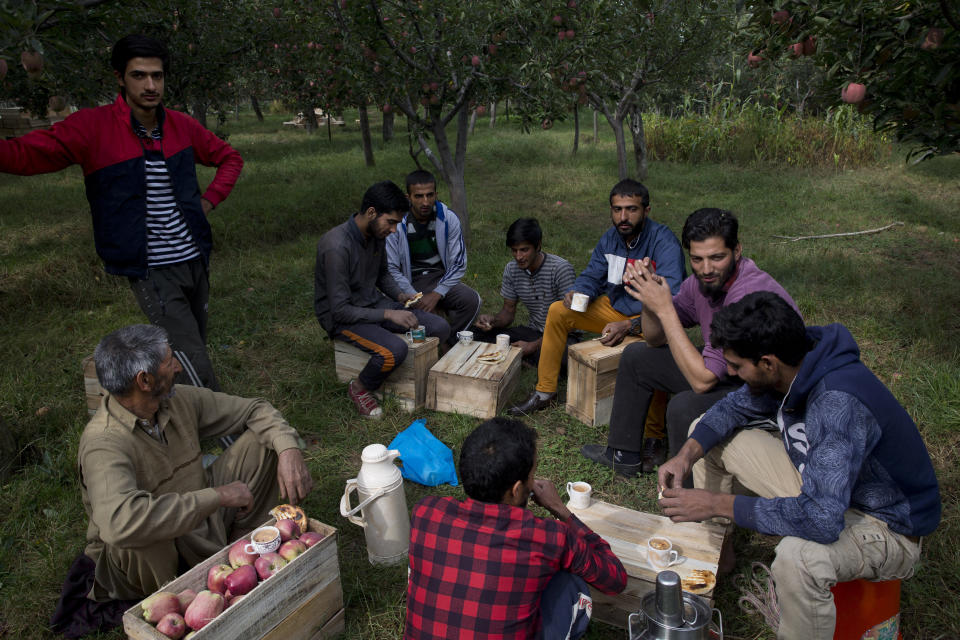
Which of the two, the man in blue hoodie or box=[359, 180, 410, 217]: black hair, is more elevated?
box=[359, 180, 410, 217]: black hair

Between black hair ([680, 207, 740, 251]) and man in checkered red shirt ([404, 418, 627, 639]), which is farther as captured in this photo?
black hair ([680, 207, 740, 251])

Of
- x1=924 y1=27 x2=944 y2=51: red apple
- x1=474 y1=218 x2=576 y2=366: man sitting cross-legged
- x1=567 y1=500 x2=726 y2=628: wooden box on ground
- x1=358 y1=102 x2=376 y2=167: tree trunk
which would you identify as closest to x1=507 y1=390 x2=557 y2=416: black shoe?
x1=474 y1=218 x2=576 y2=366: man sitting cross-legged

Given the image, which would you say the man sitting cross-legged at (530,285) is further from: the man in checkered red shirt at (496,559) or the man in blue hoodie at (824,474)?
the man in checkered red shirt at (496,559)

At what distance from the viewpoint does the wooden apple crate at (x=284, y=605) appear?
2174 mm

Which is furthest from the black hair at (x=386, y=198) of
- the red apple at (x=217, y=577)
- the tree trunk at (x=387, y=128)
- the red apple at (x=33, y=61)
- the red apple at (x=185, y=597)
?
the tree trunk at (x=387, y=128)

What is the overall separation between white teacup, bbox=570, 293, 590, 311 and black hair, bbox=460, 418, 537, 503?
2337 mm

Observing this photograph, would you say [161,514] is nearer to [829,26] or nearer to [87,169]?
[87,169]

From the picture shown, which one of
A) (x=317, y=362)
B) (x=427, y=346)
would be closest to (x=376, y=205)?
(x=427, y=346)

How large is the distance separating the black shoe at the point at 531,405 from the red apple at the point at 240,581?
2435 mm

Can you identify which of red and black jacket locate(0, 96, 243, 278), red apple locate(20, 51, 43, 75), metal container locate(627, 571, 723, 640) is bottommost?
metal container locate(627, 571, 723, 640)

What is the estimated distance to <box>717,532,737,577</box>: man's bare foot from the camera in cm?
297

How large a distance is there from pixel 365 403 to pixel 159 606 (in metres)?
2.45

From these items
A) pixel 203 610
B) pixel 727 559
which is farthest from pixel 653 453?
pixel 203 610

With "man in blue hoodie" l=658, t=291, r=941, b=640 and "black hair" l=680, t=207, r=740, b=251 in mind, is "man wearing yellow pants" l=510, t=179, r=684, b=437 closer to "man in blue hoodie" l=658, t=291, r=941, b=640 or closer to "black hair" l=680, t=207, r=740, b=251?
"black hair" l=680, t=207, r=740, b=251
